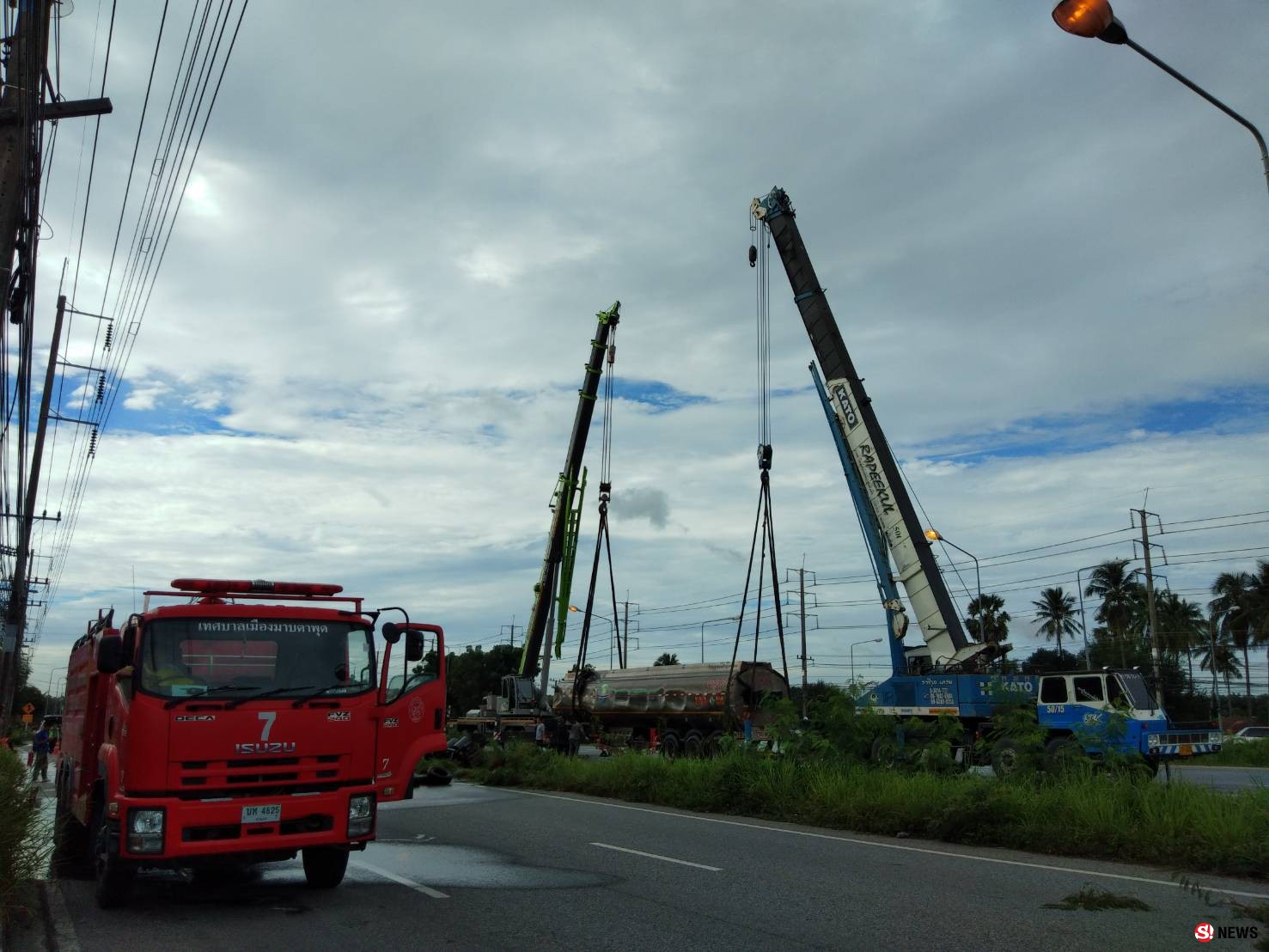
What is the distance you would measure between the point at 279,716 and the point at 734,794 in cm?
991

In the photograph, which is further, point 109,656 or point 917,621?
point 917,621

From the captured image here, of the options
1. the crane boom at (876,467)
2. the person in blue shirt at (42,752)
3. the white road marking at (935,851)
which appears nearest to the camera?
the white road marking at (935,851)

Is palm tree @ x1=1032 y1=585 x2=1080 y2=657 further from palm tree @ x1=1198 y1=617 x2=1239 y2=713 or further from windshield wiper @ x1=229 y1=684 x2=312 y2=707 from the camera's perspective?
windshield wiper @ x1=229 y1=684 x2=312 y2=707

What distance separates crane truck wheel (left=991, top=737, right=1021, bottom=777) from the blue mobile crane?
393 centimetres

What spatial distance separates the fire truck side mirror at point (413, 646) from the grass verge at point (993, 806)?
7188mm

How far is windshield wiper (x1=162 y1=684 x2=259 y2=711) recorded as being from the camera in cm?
802

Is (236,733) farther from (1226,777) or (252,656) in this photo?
(1226,777)

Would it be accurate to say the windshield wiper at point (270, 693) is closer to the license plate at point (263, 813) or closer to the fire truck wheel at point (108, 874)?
the license plate at point (263, 813)

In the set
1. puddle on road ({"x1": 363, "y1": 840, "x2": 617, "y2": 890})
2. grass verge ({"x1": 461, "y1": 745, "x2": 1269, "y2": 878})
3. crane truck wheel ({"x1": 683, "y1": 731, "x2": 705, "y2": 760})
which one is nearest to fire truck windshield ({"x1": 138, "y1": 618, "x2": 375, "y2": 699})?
puddle on road ({"x1": 363, "y1": 840, "x2": 617, "y2": 890})

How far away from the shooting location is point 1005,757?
15750 mm

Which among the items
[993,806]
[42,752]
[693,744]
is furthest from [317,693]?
[42,752]

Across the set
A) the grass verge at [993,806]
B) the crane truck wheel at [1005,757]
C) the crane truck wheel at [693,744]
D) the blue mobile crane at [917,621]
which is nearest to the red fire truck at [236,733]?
the grass verge at [993,806]

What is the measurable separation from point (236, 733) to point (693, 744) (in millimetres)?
23265

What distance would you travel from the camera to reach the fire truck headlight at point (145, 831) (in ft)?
25.0
